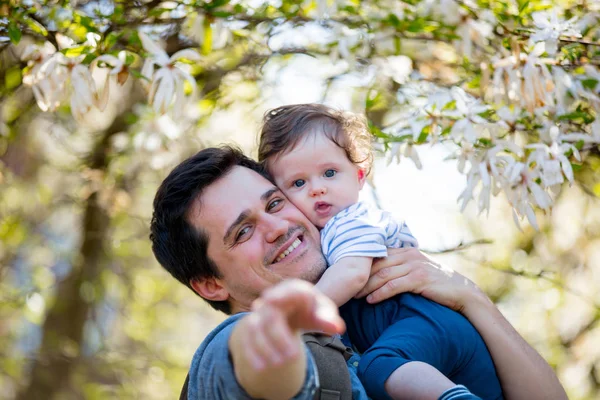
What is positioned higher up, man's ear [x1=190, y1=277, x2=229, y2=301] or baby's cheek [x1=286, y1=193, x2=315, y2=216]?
baby's cheek [x1=286, y1=193, x2=315, y2=216]

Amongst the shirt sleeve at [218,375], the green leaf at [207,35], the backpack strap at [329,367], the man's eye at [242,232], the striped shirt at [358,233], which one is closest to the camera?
the shirt sleeve at [218,375]

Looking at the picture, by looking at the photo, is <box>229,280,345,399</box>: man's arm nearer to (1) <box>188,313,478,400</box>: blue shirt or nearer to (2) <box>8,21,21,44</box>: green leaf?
(1) <box>188,313,478,400</box>: blue shirt

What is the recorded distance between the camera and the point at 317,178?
7.41 feet

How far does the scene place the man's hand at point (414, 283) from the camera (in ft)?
6.82

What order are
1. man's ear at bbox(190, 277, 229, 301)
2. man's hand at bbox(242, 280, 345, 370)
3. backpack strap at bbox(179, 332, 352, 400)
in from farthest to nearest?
1. man's ear at bbox(190, 277, 229, 301)
2. backpack strap at bbox(179, 332, 352, 400)
3. man's hand at bbox(242, 280, 345, 370)

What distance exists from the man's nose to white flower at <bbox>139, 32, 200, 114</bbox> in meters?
0.52

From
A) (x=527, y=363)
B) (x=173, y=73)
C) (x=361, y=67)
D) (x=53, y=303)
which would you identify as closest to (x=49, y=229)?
(x=53, y=303)

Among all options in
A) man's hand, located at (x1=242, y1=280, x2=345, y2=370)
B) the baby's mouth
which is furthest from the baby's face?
man's hand, located at (x1=242, y1=280, x2=345, y2=370)

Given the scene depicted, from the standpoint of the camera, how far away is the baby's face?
2.25 meters

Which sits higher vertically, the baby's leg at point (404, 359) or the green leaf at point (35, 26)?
the green leaf at point (35, 26)

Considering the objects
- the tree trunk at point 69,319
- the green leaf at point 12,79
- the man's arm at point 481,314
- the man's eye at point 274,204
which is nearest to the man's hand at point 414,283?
the man's arm at point 481,314

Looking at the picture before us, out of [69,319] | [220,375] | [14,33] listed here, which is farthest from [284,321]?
[69,319]

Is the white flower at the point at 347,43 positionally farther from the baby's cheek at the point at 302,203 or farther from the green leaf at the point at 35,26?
the green leaf at the point at 35,26

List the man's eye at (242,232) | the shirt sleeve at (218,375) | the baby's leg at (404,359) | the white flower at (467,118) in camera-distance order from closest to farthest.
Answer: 1. the shirt sleeve at (218,375)
2. the baby's leg at (404,359)
3. the man's eye at (242,232)
4. the white flower at (467,118)
